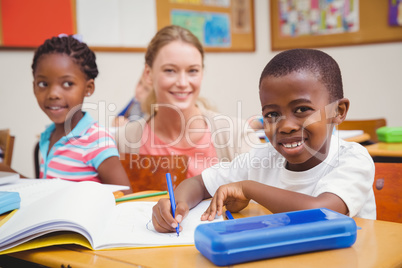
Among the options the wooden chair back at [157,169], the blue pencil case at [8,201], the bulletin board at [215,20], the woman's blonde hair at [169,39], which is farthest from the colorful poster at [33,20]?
the blue pencil case at [8,201]

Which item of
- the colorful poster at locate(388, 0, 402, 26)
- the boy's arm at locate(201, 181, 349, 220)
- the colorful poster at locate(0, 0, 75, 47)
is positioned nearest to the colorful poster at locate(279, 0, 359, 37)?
the colorful poster at locate(388, 0, 402, 26)

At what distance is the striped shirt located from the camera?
153 cm

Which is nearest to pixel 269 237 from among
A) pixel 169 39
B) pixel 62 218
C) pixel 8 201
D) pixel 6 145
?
pixel 62 218

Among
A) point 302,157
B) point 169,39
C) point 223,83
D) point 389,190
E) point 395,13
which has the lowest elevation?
point 389,190

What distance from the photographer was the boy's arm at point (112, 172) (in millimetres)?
1474

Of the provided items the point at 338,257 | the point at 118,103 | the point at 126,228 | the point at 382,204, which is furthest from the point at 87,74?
the point at 118,103

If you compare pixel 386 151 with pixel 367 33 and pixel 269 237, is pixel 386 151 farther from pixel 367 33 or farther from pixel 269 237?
pixel 367 33

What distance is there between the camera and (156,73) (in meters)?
2.04

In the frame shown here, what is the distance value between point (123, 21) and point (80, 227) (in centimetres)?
284

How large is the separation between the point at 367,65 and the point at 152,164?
2.91 meters

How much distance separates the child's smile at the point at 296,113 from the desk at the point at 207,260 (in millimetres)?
275

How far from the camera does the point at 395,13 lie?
358cm

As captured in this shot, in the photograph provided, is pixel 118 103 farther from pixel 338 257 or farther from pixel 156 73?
pixel 338 257

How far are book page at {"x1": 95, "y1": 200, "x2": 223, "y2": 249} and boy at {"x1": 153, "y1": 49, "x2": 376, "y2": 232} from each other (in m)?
0.02
